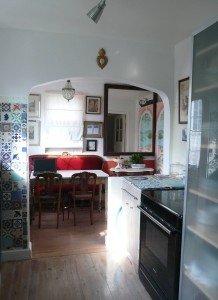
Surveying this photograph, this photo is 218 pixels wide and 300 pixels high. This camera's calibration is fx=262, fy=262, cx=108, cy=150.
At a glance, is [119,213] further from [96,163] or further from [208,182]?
[96,163]

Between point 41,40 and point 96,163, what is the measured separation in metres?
2.66

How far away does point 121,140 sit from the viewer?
199 inches

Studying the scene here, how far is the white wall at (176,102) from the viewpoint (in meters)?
2.96

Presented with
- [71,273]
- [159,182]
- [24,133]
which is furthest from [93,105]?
[71,273]

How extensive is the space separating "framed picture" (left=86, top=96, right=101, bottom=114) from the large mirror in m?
0.15

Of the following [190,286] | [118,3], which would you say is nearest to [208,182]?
[190,286]

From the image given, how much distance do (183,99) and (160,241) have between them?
66.9 inches

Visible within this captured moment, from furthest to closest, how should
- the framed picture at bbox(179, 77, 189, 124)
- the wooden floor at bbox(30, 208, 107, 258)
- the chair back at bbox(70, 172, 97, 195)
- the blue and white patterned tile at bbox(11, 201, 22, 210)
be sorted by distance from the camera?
the chair back at bbox(70, 172, 97, 195)
the wooden floor at bbox(30, 208, 107, 258)
the framed picture at bbox(179, 77, 189, 124)
the blue and white patterned tile at bbox(11, 201, 22, 210)

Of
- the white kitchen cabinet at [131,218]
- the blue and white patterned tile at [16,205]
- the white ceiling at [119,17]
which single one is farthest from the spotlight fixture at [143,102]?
the blue and white patterned tile at [16,205]

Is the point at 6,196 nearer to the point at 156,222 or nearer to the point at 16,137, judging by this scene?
the point at 16,137

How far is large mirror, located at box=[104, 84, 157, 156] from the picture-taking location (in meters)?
5.00

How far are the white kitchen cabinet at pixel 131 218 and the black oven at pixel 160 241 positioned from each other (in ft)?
0.47

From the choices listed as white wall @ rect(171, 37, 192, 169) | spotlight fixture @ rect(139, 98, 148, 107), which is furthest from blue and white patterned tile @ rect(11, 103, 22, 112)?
spotlight fixture @ rect(139, 98, 148, 107)

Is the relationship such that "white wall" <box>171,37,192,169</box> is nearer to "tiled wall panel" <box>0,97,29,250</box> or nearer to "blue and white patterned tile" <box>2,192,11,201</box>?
"tiled wall panel" <box>0,97,29,250</box>
